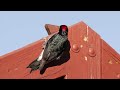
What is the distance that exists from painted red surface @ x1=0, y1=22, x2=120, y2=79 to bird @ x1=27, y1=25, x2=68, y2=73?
4.2 inches

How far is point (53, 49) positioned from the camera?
653 centimetres

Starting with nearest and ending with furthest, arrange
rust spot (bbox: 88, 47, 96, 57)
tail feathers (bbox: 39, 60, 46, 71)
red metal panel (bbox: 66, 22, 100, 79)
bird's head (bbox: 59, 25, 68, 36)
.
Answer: tail feathers (bbox: 39, 60, 46, 71), bird's head (bbox: 59, 25, 68, 36), red metal panel (bbox: 66, 22, 100, 79), rust spot (bbox: 88, 47, 96, 57)

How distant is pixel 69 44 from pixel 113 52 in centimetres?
94

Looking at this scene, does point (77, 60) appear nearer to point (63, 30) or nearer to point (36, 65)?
point (63, 30)

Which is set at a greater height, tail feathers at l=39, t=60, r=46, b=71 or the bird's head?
the bird's head

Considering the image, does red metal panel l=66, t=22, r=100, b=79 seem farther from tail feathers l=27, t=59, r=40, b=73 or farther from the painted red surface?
tail feathers l=27, t=59, r=40, b=73

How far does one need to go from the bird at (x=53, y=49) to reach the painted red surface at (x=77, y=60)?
0.35ft

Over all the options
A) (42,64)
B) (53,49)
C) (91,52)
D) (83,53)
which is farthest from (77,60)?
(42,64)

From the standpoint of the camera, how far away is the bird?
6.33 meters

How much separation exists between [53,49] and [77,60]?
Answer: 1.62ft

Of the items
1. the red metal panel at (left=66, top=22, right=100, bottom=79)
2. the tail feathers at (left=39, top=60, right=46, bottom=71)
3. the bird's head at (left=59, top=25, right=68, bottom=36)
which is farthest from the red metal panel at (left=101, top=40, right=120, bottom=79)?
the tail feathers at (left=39, top=60, right=46, bottom=71)

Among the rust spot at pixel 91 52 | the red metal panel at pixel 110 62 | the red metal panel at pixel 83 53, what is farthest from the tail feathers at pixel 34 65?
the red metal panel at pixel 110 62
